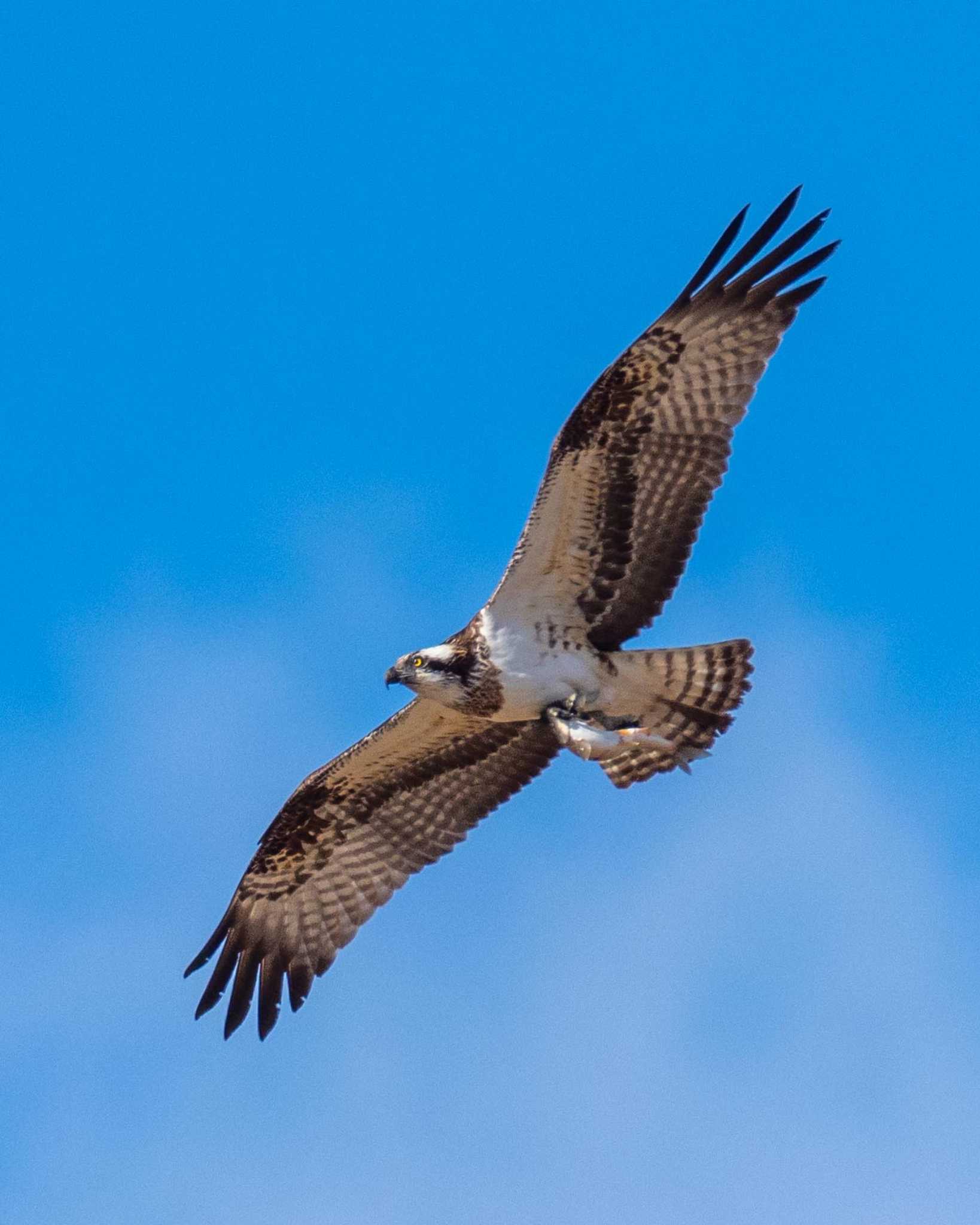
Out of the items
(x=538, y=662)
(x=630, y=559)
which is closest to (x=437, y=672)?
(x=538, y=662)

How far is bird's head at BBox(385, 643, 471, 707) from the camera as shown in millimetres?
12211

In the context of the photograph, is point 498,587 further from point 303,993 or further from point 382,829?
point 303,993

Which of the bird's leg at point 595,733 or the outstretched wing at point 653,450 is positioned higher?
the outstretched wing at point 653,450

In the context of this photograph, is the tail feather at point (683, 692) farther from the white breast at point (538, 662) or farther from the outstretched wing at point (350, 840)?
the outstretched wing at point (350, 840)

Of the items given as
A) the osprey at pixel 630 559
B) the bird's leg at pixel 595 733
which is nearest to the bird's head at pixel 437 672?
the osprey at pixel 630 559

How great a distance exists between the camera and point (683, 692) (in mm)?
12312

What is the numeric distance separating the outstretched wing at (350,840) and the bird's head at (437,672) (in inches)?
32.8

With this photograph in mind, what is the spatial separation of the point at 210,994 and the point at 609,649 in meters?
3.50

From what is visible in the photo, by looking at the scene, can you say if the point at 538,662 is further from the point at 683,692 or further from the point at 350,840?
the point at 350,840

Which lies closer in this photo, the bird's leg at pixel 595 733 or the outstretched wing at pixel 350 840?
the bird's leg at pixel 595 733

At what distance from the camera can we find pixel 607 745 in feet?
39.7

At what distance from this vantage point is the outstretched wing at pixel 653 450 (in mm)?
11938

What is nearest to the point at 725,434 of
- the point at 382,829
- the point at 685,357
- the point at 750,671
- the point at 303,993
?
the point at 685,357

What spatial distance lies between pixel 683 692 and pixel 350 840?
2612 mm
